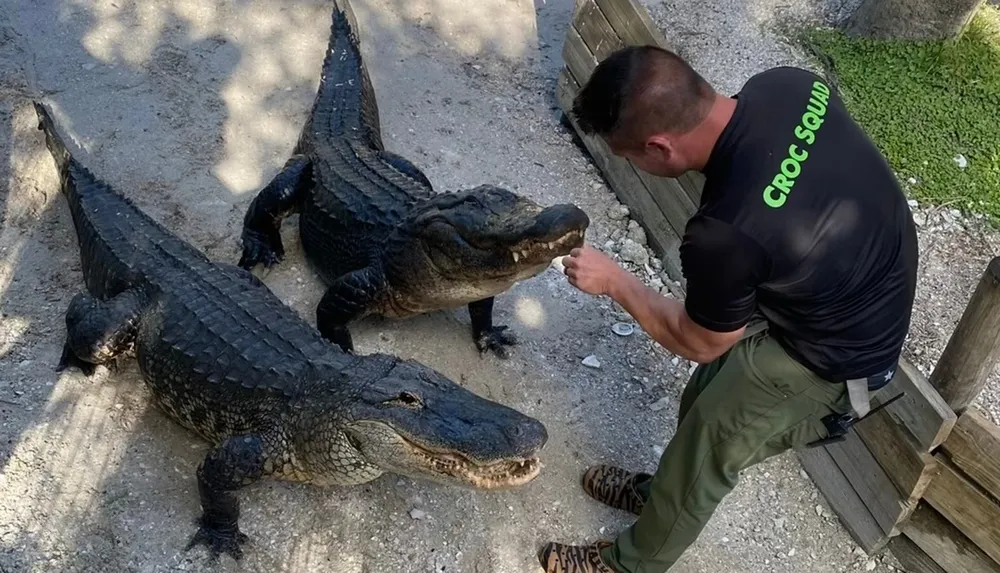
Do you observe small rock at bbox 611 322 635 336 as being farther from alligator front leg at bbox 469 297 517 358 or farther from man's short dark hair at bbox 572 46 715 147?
man's short dark hair at bbox 572 46 715 147

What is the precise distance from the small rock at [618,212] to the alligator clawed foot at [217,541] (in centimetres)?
272

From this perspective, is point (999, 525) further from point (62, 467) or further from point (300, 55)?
point (300, 55)

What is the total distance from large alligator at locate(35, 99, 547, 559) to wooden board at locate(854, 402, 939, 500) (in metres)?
1.39

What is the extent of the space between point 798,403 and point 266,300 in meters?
2.14

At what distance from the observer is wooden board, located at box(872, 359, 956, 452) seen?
A: 2904 mm

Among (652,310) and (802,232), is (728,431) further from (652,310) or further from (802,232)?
(802,232)

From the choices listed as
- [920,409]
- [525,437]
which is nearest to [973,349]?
[920,409]

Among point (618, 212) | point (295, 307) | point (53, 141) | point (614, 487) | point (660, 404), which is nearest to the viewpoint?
point (614, 487)

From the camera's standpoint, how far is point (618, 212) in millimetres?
4836

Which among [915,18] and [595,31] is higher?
[915,18]

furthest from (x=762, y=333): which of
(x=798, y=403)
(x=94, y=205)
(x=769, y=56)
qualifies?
(x=769, y=56)

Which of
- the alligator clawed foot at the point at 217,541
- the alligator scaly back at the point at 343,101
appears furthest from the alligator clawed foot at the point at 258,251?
the alligator clawed foot at the point at 217,541

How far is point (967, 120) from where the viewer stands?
4.95 m

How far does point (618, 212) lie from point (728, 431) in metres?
2.37
